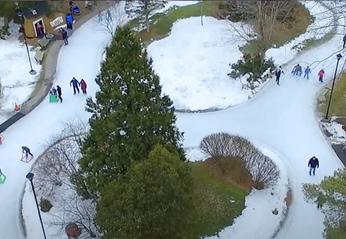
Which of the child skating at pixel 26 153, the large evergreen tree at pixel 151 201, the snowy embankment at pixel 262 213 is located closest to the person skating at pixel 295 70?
the snowy embankment at pixel 262 213

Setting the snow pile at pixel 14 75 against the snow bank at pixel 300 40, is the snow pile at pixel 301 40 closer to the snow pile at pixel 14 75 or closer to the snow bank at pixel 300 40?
the snow bank at pixel 300 40

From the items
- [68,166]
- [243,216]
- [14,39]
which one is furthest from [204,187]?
[14,39]

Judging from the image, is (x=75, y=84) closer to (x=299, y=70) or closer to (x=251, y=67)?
(x=251, y=67)

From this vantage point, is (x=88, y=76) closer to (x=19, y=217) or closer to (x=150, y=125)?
(x=19, y=217)

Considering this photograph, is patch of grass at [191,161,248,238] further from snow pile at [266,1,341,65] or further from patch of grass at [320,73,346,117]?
snow pile at [266,1,341,65]

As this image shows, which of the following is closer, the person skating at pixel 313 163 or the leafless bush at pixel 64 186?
the leafless bush at pixel 64 186
